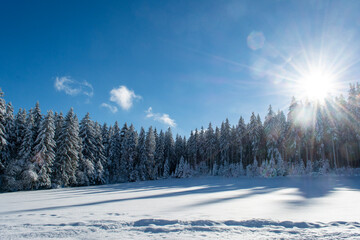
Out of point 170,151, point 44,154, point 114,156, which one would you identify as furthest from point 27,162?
point 170,151

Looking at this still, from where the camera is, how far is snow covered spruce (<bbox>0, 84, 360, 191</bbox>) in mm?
27641

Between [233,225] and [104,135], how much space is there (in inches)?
1871

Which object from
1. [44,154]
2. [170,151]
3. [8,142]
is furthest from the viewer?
[170,151]

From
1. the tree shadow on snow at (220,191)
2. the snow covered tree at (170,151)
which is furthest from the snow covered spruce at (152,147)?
the tree shadow on snow at (220,191)

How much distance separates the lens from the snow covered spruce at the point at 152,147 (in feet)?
90.7

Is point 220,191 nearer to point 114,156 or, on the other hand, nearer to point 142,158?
→ point 142,158

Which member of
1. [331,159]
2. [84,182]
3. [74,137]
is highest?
[74,137]

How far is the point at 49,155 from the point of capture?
91.5 ft

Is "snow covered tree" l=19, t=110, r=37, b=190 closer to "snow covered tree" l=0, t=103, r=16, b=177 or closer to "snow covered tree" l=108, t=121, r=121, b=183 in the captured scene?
"snow covered tree" l=0, t=103, r=16, b=177

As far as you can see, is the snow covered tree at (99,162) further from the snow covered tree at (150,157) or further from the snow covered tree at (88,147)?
the snow covered tree at (150,157)

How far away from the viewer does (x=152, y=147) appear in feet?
170

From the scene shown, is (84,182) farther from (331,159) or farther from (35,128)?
(331,159)

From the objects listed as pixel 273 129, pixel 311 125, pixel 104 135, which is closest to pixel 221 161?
pixel 273 129

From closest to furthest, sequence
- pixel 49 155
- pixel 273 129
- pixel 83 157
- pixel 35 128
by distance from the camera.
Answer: pixel 49 155, pixel 35 128, pixel 83 157, pixel 273 129
